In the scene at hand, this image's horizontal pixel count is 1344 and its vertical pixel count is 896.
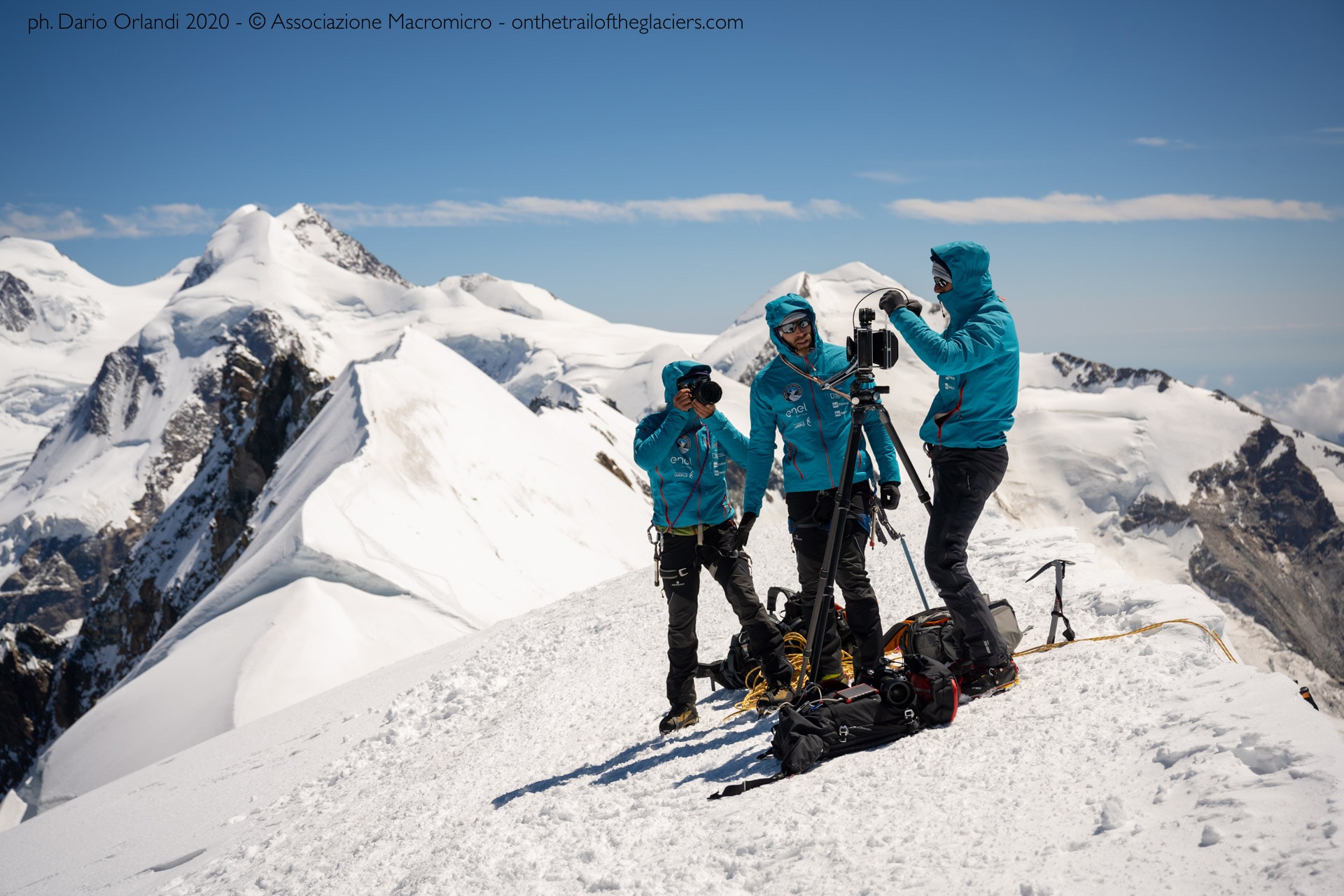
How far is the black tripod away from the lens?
481 cm

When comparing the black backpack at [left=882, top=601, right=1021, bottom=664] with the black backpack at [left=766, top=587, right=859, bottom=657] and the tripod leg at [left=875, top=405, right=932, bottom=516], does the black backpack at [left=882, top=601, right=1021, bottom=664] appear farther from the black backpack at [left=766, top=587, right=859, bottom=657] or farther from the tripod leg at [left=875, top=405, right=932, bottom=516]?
the tripod leg at [left=875, top=405, right=932, bottom=516]

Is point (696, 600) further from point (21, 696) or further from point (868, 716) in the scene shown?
point (21, 696)

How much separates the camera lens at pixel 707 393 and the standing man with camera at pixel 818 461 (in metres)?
0.33

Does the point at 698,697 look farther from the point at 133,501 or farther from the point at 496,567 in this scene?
the point at 133,501

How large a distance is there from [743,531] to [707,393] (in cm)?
101

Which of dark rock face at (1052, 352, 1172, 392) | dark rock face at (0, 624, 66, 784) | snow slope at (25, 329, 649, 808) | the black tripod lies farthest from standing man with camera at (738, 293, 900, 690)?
dark rock face at (1052, 352, 1172, 392)

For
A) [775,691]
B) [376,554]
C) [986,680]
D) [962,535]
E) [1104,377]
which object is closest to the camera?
[962,535]

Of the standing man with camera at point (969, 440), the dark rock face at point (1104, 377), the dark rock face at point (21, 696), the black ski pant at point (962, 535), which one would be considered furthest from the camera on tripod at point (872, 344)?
the dark rock face at point (1104, 377)

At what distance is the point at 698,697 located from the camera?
691 centimetres

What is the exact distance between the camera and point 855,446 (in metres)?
5.02

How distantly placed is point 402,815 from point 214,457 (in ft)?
126

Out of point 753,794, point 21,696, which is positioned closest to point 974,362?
point 753,794

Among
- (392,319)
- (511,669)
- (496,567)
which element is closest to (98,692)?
(496,567)

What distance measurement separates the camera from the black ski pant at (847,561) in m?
5.51
